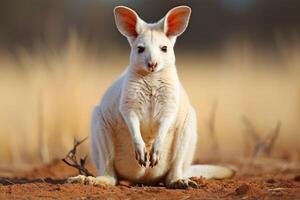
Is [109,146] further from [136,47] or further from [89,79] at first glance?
[89,79]

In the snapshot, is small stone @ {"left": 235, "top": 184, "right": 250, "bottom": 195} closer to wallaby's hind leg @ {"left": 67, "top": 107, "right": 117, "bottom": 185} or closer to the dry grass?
wallaby's hind leg @ {"left": 67, "top": 107, "right": 117, "bottom": 185}

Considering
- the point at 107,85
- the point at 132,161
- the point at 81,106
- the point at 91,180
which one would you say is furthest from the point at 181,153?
the point at 107,85

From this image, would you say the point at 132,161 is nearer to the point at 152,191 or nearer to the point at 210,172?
the point at 152,191

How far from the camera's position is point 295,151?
1056cm

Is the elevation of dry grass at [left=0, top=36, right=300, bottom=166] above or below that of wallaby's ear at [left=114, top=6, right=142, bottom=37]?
below

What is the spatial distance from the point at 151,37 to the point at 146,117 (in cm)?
69

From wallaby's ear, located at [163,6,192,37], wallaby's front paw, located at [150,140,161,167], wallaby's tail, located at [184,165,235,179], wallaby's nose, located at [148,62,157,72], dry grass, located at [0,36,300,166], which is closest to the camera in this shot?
wallaby's nose, located at [148,62,157,72]

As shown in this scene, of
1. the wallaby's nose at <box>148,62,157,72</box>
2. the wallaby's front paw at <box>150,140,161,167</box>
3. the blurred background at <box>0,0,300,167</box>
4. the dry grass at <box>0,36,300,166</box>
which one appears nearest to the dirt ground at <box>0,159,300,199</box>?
the wallaby's front paw at <box>150,140,161,167</box>

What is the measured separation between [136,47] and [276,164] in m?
3.52

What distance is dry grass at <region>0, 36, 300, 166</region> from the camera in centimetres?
999

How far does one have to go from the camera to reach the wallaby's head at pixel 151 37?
6.47 meters

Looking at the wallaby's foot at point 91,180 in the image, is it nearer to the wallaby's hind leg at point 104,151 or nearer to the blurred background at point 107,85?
the wallaby's hind leg at point 104,151

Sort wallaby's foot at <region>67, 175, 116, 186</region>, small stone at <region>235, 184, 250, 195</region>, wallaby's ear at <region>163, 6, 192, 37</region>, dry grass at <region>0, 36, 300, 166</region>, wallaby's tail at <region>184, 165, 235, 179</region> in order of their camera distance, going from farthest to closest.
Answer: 1. dry grass at <region>0, 36, 300, 166</region>
2. wallaby's tail at <region>184, 165, 235, 179</region>
3. wallaby's ear at <region>163, 6, 192, 37</region>
4. wallaby's foot at <region>67, 175, 116, 186</region>
5. small stone at <region>235, 184, 250, 195</region>

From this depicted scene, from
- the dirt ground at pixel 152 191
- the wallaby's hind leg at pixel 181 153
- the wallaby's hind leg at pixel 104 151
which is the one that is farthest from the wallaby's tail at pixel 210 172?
the wallaby's hind leg at pixel 104 151
